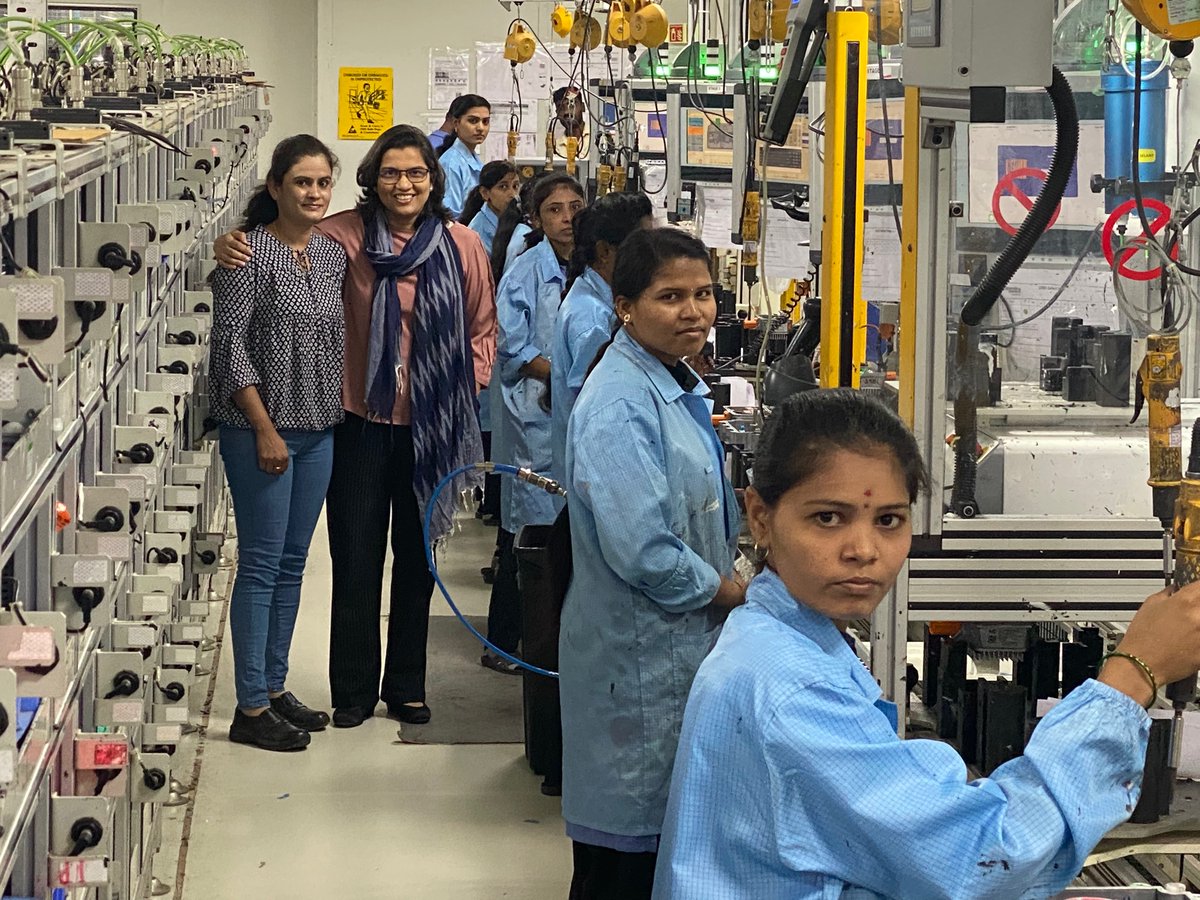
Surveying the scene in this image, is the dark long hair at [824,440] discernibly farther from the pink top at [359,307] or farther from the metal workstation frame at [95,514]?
the pink top at [359,307]

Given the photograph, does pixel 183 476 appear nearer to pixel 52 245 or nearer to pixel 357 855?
pixel 357 855

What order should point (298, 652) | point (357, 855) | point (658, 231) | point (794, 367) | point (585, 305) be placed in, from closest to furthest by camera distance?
point (658, 231) < point (794, 367) < point (357, 855) < point (585, 305) < point (298, 652)

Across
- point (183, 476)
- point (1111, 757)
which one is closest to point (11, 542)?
point (1111, 757)

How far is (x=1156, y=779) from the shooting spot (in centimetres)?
249

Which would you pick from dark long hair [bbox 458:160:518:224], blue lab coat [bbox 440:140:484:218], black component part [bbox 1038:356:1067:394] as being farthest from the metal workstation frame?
blue lab coat [bbox 440:140:484:218]

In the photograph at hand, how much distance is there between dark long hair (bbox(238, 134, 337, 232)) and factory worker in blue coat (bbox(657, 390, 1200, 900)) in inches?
125

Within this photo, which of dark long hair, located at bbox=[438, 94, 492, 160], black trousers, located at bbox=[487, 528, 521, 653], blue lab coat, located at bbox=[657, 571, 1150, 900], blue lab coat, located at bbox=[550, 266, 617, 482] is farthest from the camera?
dark long hair, located at bbox=[438, 94, 492, 160]

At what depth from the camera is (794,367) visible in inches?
153

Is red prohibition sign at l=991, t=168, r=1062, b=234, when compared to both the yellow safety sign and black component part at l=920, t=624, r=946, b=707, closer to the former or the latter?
black component part at l=920, t=624, r=946, b=707

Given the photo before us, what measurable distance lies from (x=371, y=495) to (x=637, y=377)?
6.54 ft

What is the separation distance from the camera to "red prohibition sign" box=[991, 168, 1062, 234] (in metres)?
3.33

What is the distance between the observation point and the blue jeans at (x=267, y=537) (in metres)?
4.65

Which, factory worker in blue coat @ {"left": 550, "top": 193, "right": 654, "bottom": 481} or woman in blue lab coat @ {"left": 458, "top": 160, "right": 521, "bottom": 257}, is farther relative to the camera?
woman in blue lab coat @ {"left": 458, "top": 160, "right": 521, "bottom": 257}

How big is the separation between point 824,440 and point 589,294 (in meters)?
2.90
